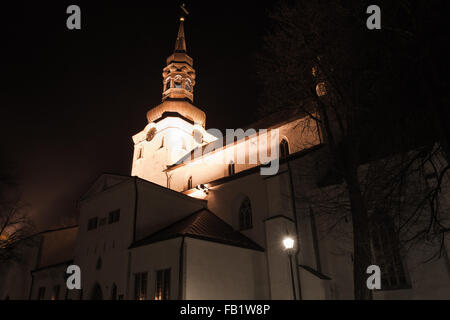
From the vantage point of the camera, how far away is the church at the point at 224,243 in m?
14.6

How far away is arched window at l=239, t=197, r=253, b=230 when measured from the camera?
19141 mm

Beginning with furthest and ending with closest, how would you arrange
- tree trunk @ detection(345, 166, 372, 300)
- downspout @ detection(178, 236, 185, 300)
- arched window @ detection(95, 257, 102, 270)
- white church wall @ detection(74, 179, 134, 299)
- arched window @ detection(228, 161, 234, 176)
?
arched window @ detection(228, 161, 234, 176)
arched window @ detection(95, 257, 102, 270)
white church wall @ detection(74, 179, 134, 299)
downspout @ detection(178, 236, 185, 300)
tree trunk @ detection(345, 166, 372, 300)

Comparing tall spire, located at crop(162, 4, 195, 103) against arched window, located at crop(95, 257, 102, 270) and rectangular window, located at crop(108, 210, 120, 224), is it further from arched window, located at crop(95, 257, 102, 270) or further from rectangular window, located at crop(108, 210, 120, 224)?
arched window, located at crop(95, 257, 102, 270)

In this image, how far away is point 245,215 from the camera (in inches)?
768

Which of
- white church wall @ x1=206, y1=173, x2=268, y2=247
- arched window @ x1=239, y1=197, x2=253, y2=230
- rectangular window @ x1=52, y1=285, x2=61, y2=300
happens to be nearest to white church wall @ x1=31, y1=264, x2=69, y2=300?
rectangular window @ x1=52, y1=285, x2=61, y2=300

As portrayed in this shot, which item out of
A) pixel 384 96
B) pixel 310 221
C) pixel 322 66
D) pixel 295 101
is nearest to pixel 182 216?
pixel 310 221

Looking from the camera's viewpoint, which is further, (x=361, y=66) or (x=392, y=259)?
(x=392, y=259)

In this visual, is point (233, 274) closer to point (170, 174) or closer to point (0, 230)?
point (0, 230)

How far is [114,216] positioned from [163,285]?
236 inches

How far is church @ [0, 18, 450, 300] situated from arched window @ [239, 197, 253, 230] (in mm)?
63

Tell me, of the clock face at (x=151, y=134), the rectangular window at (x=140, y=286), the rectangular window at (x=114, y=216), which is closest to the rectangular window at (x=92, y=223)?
the rectangular window at (x=114, y=216)

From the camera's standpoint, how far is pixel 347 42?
1005 centimetres

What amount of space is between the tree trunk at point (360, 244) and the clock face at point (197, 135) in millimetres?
25022
